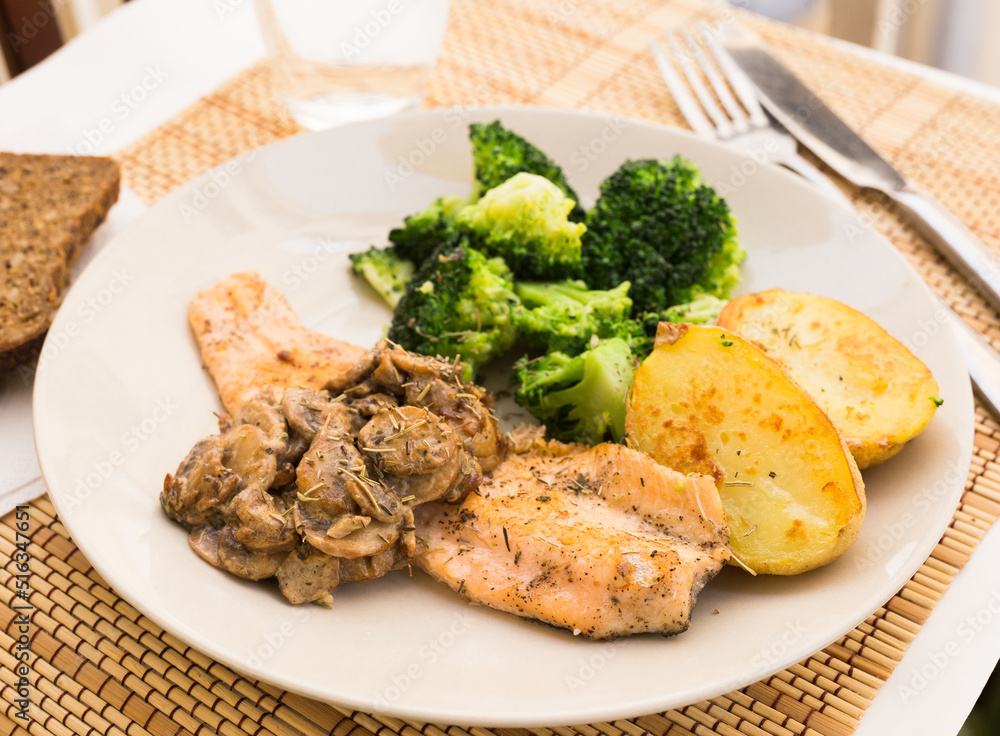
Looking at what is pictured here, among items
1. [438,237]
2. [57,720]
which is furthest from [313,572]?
[438,237]

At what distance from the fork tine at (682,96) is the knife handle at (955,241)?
3.23 ft

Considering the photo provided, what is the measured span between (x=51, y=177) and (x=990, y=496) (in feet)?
12.7

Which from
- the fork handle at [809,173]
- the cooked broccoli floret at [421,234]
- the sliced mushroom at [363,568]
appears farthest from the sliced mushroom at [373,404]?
the fork handle at [809,173]

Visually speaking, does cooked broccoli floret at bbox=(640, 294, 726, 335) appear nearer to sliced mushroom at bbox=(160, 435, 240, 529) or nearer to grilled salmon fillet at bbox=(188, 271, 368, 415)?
grilled salmon fillet at bbox=(188, 271, 368, 415)

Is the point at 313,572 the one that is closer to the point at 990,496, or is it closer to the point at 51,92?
the point at 990,496

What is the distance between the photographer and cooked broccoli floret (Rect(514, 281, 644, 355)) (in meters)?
2.98

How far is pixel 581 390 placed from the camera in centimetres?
282

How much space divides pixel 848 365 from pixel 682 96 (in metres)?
2.38

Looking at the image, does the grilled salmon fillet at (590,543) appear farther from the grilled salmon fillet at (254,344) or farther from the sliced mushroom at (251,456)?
the grilled salmon fillet at (254,344)

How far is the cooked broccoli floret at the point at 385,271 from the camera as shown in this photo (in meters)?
3.34

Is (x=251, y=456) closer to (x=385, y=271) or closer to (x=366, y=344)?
(x=366, y=344)

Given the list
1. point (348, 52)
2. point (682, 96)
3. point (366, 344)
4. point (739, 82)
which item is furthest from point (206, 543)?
point (739, 82)

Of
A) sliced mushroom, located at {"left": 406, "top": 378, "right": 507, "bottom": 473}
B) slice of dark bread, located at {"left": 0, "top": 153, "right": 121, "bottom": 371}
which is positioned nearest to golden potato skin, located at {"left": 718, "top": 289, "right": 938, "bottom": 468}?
sliced mushroom, located at {"left": 406, "top": 378, "right": 507, "bottom": 473}

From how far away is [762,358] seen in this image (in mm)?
2373
